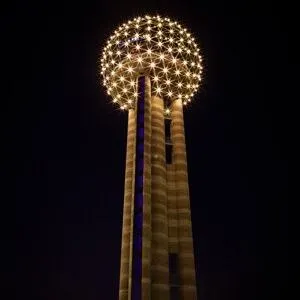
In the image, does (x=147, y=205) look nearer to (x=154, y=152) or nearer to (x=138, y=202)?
(x=138, y=202)

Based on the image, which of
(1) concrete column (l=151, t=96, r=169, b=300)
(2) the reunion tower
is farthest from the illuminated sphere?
(1) concrete column (l=151, t=96, r=169, b=300)

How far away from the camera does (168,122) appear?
6906 cm

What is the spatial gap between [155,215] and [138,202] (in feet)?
11.8

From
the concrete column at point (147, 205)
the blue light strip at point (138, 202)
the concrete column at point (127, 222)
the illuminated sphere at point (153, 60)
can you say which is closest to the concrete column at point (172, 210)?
the concrete column at point (127, 222)

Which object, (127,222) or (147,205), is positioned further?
(127,222)

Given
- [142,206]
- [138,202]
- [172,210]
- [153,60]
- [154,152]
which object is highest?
[153,60]

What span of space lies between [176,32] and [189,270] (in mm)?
42984

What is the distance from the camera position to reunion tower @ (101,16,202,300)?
46312 millimetres

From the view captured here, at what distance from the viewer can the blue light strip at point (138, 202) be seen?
143 feet

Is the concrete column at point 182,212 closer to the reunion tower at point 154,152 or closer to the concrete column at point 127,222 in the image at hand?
the reunion tower at point 154,152

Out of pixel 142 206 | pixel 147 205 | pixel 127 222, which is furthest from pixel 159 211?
pixel 127 222

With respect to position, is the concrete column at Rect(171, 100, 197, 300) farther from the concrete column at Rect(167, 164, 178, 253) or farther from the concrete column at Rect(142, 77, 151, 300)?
the concrete column at Rect(142, 77, 151, 300)

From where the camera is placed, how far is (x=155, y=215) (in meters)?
50.3

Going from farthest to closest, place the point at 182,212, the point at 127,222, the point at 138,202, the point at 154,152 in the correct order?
the point at 154,152, the point at 127,222, the point at 182,212, the point at 138,202
